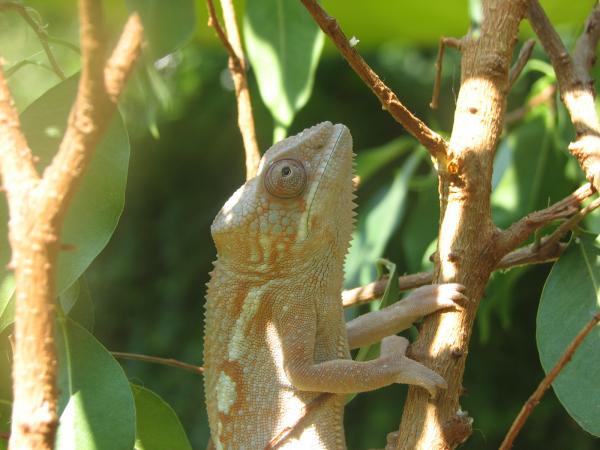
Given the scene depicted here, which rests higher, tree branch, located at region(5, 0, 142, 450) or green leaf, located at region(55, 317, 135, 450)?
tree branch, located at region(5, 0, 142, 450)

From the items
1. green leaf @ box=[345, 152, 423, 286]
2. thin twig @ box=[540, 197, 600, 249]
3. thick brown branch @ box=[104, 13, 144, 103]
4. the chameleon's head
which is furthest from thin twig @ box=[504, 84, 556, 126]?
thick brown branch @ box=[104, 13, 144, 103]

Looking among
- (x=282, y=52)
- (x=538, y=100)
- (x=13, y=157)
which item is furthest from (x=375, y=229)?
(x=13, y=157)

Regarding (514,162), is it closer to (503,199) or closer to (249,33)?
(503,199)

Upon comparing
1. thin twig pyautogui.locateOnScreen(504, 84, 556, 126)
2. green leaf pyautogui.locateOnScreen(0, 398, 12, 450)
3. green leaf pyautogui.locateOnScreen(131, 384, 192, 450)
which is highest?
thin twig pyautogui.locateOnScreen(504, 84, 556, 126)

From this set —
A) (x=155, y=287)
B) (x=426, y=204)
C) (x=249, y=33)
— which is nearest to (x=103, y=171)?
(x=249, y=33)

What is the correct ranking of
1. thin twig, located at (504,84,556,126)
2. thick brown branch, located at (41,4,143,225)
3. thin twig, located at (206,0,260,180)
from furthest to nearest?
thin twig, located at (504,84,556,126) < thin twig, located at (206,0,260,180) < thick brown branch, located at (41,4,143,225)

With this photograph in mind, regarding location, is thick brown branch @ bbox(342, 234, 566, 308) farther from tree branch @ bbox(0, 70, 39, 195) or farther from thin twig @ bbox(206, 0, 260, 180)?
tree branch @ bbox(0, 70, 39, 195)
